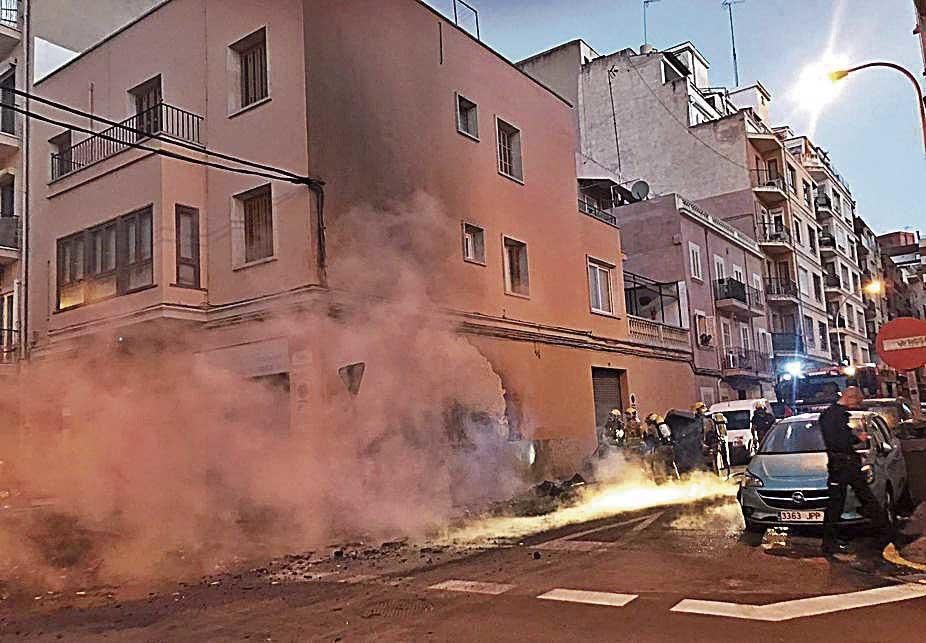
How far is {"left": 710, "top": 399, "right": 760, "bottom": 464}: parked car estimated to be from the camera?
19.3m

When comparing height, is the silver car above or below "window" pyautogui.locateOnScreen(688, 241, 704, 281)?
below

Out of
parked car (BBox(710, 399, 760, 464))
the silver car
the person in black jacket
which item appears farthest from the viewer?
parked car (BBox(710, 399, 760, 464))

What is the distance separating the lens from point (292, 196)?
1416cm

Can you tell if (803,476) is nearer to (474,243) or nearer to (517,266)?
(474,243)

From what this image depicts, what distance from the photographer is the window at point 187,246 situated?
49.1 feet

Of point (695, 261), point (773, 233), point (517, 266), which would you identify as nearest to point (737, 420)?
point (517, 266)

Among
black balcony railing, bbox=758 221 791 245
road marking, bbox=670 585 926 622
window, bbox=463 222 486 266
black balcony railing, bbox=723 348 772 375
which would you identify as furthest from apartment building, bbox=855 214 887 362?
road marking, bbox=670 585 926 622

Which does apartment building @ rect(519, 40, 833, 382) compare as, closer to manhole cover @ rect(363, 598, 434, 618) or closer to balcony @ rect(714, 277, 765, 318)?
balcony @ rect(714, 277, 765, 318)

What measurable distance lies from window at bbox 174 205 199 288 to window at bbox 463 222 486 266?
17.3ft

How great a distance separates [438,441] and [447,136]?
6650 mm

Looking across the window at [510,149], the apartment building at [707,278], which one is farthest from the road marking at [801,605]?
the apartment building at [707,278]

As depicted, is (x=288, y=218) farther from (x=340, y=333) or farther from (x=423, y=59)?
(x=423, y=59)

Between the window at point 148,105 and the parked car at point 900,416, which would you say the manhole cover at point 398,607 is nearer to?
the parked car at point 900,416

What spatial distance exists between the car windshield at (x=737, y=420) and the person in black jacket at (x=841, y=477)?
11793mm
